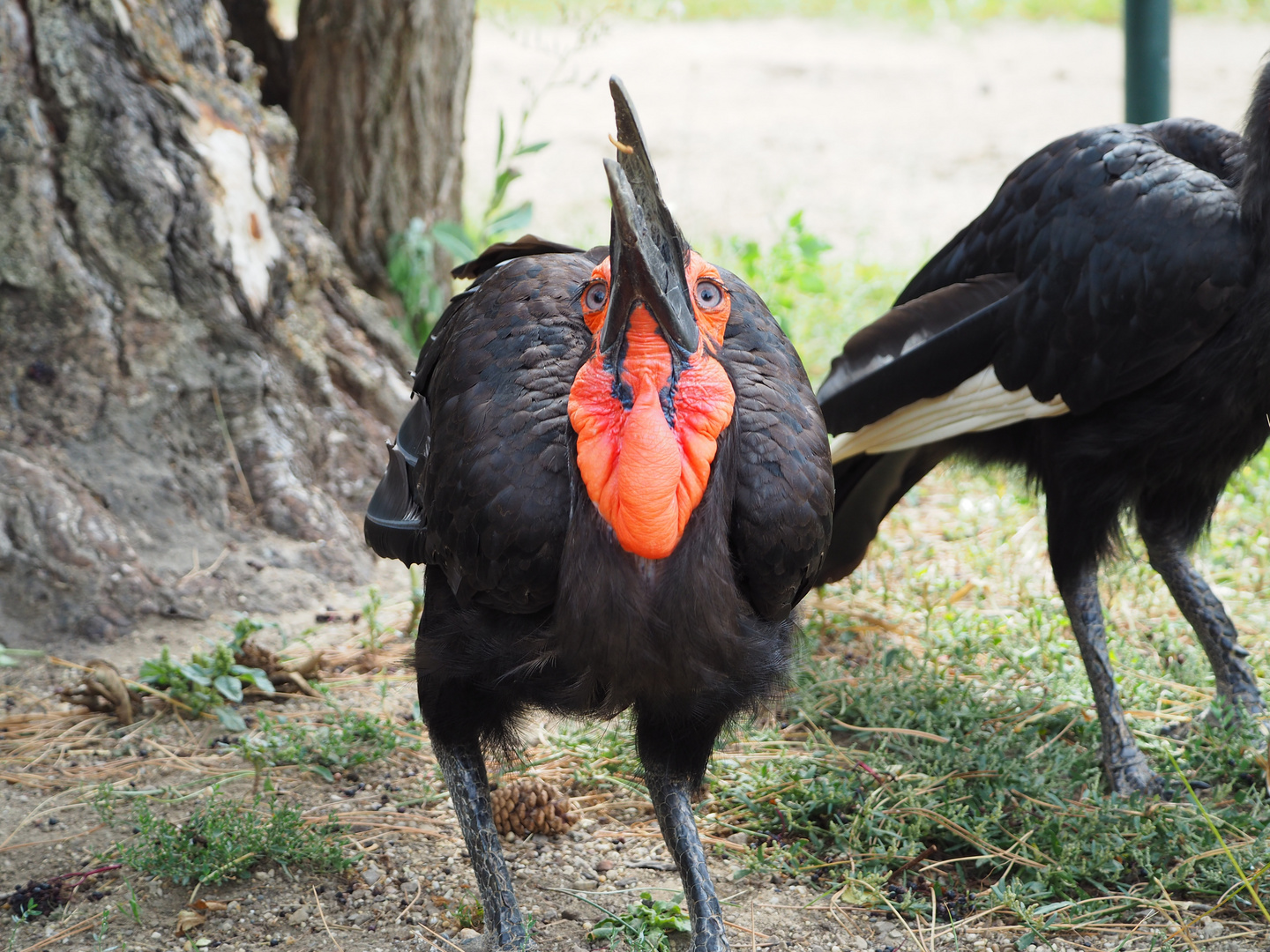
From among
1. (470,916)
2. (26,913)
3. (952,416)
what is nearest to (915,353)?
(952,416)

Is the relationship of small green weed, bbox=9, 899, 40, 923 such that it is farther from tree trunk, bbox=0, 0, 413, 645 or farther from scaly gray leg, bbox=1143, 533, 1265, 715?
scaly gray leg, bbox=1143, 533, 1265, 715

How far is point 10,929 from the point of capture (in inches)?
93.2

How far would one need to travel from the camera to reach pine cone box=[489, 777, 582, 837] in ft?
9.15

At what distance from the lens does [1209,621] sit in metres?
3.20

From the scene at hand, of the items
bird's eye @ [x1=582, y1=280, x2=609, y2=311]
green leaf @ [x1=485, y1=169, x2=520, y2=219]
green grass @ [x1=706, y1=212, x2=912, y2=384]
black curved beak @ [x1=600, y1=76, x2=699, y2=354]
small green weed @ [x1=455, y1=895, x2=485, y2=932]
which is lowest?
small green weed @ [x1=455, y1=895, x2=485, y2=932]

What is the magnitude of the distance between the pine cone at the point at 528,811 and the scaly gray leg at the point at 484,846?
33 centimetres

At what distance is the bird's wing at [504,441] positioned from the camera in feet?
6.72

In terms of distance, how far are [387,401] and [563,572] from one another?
2.33 metres

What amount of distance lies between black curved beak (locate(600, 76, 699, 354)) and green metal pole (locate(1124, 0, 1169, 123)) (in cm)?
279

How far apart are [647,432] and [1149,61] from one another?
3142 millimetres

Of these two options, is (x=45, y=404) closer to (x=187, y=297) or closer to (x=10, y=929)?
(x=187, y=297)

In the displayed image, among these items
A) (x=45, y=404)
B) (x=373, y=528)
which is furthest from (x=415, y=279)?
(x=373, y=528)

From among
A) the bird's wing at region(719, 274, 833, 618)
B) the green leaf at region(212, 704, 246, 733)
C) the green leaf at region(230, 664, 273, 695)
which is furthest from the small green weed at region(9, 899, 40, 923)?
the bird's wing at region(719, 274, 833, 618)

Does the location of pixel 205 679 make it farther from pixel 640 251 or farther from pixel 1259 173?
pixel 1259 173
